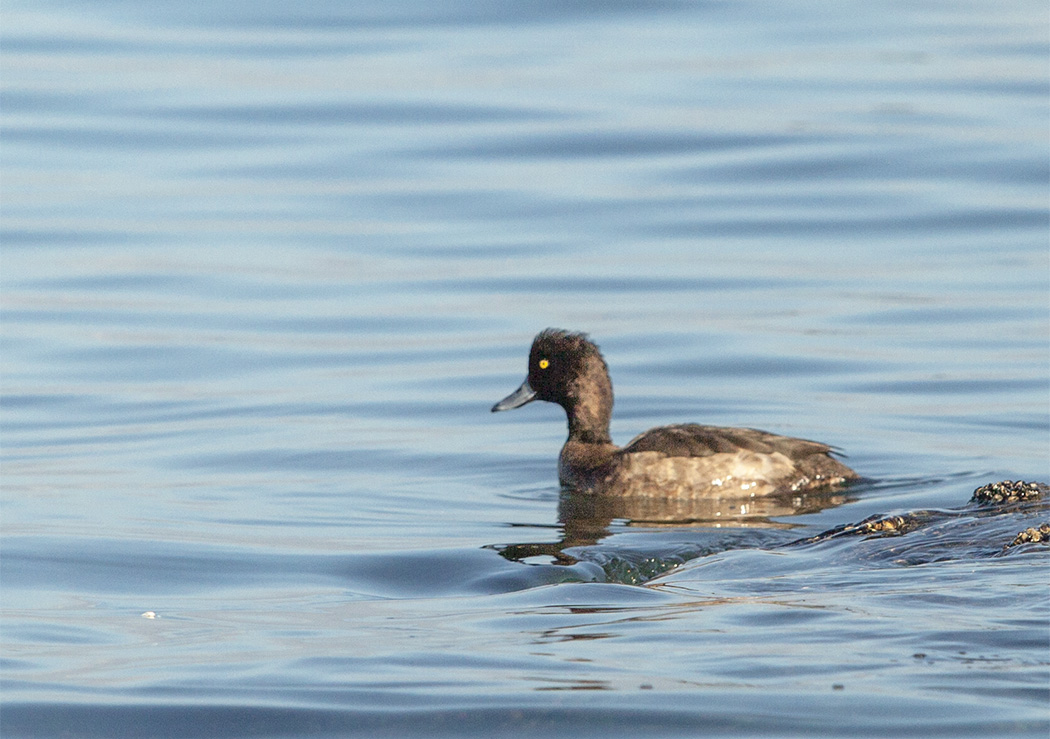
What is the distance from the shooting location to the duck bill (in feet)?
39.1

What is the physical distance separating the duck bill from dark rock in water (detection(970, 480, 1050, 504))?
3816 millimetres

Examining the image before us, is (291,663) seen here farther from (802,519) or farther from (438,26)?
(438,26)

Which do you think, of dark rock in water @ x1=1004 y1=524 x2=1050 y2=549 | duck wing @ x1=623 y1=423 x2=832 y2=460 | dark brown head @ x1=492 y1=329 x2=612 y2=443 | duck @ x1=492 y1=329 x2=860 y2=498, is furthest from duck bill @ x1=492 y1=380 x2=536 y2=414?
dark rock in water @ x1=1004 y1=524 x2=1050 y2=549

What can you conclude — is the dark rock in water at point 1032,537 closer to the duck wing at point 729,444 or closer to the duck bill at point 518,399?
the duck wing at point 729,444

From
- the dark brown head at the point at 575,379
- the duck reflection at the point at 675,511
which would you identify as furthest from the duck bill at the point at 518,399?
the duck reflection at the point at 675,511

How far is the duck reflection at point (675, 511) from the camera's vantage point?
9.56m

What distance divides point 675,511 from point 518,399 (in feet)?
6.46

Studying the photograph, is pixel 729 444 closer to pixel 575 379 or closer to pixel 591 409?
pixel 591 409

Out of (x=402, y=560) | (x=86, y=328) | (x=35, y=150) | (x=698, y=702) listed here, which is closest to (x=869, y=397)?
(x=402, y=560)

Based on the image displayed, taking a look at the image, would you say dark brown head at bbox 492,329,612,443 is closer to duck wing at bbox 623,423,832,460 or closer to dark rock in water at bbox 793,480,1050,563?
duck wing at bbox 623,423,832,460

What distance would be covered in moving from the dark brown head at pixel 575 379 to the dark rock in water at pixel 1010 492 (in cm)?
326

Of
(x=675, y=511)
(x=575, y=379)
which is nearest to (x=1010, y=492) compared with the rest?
(x=675, y=511)

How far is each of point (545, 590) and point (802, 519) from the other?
8.90ft

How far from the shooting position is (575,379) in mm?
11695
